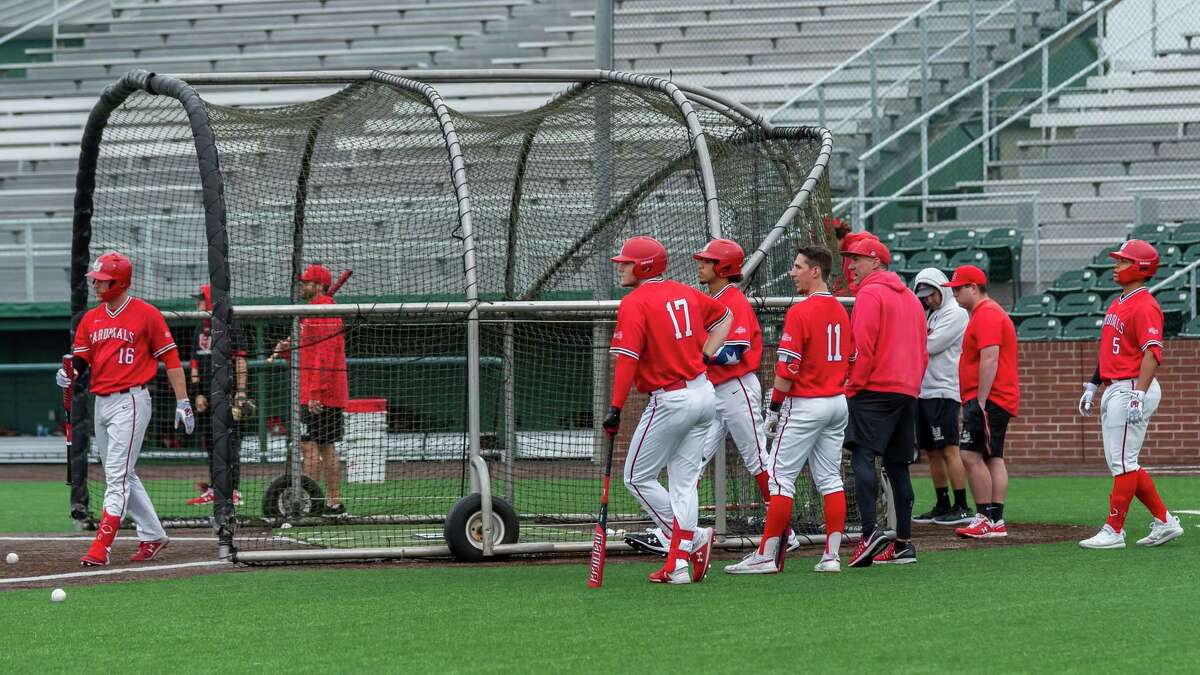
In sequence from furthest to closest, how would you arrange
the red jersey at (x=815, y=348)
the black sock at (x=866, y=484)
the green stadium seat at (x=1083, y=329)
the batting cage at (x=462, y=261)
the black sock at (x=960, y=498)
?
the green stadium seat at (x=1083, y=329)
the black sock at (x=960, y=498)
the batting cage at (x=462, y=261)
the black sock at (x=866, y=484)
the red jersey at (x=815, y=348)

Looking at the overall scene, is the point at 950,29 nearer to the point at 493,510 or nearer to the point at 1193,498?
the point at 1193,498

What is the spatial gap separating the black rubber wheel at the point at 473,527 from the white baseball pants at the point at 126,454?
1925mm

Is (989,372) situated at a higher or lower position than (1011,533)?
higher

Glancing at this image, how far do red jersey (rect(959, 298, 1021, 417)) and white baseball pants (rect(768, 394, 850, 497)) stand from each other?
2.54 metres

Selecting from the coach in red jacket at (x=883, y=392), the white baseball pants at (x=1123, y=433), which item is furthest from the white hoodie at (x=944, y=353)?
the coach in red jacket at (x=883, y=392)

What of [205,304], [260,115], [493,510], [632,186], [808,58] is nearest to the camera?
[493,510]

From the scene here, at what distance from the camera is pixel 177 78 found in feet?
32.1

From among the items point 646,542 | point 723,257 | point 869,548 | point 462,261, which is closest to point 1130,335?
point 869,548

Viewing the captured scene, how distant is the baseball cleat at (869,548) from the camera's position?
8750 millimetres

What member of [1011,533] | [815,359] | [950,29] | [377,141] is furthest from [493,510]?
[950,29]

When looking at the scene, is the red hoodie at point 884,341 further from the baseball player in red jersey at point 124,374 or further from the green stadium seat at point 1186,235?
the green stadium seat at point 1186,235

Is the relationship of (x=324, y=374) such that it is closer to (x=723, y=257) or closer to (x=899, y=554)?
(x=723, y=257)

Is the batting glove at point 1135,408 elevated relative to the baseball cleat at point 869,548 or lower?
elevated

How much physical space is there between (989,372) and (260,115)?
5.39m
